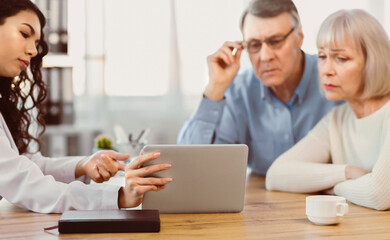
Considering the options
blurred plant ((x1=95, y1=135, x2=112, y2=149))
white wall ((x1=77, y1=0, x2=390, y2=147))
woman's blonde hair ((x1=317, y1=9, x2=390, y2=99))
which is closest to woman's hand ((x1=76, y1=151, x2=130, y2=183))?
woman's blonde hair ((x1=317, y1=9, x2=390, y2=99))

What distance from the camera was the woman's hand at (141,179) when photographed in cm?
122

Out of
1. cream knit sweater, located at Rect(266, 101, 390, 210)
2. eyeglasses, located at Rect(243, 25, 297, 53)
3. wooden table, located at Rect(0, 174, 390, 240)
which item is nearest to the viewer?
wooden table, located at Rect(0, 174, 390, 240)

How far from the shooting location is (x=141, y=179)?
4.04ft

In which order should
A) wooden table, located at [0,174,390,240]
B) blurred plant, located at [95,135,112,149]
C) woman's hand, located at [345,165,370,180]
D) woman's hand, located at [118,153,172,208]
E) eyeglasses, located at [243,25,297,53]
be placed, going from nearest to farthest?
wooden table, located at [0,174,390,240] < woman's hand, located at [118,153,172,208] < woman's hand, located at [345,165,370,180] < eyeglasses, located at [243,25,297,53] < blurred plant, located at [95,135,112,149]

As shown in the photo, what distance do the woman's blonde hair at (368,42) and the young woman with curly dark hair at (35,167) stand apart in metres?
0.74

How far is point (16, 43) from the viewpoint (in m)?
1.49

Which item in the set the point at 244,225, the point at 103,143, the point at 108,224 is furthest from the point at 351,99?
the point at 103,143

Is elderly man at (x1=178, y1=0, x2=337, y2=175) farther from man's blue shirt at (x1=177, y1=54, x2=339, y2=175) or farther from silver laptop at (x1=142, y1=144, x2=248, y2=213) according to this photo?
silver laptop at (x1=142, y1=144, x2=248, y2=213)

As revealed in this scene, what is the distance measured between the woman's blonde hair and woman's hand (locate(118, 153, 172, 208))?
73 centimetres

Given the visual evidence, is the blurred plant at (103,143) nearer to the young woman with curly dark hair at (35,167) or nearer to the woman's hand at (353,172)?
the young woman with curly dark hair at (35,167)

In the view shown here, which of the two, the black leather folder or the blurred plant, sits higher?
the black leather folder

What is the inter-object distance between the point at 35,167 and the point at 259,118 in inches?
45.5

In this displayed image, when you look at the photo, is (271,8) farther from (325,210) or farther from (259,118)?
(325,210)

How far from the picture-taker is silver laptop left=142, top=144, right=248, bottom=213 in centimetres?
124
